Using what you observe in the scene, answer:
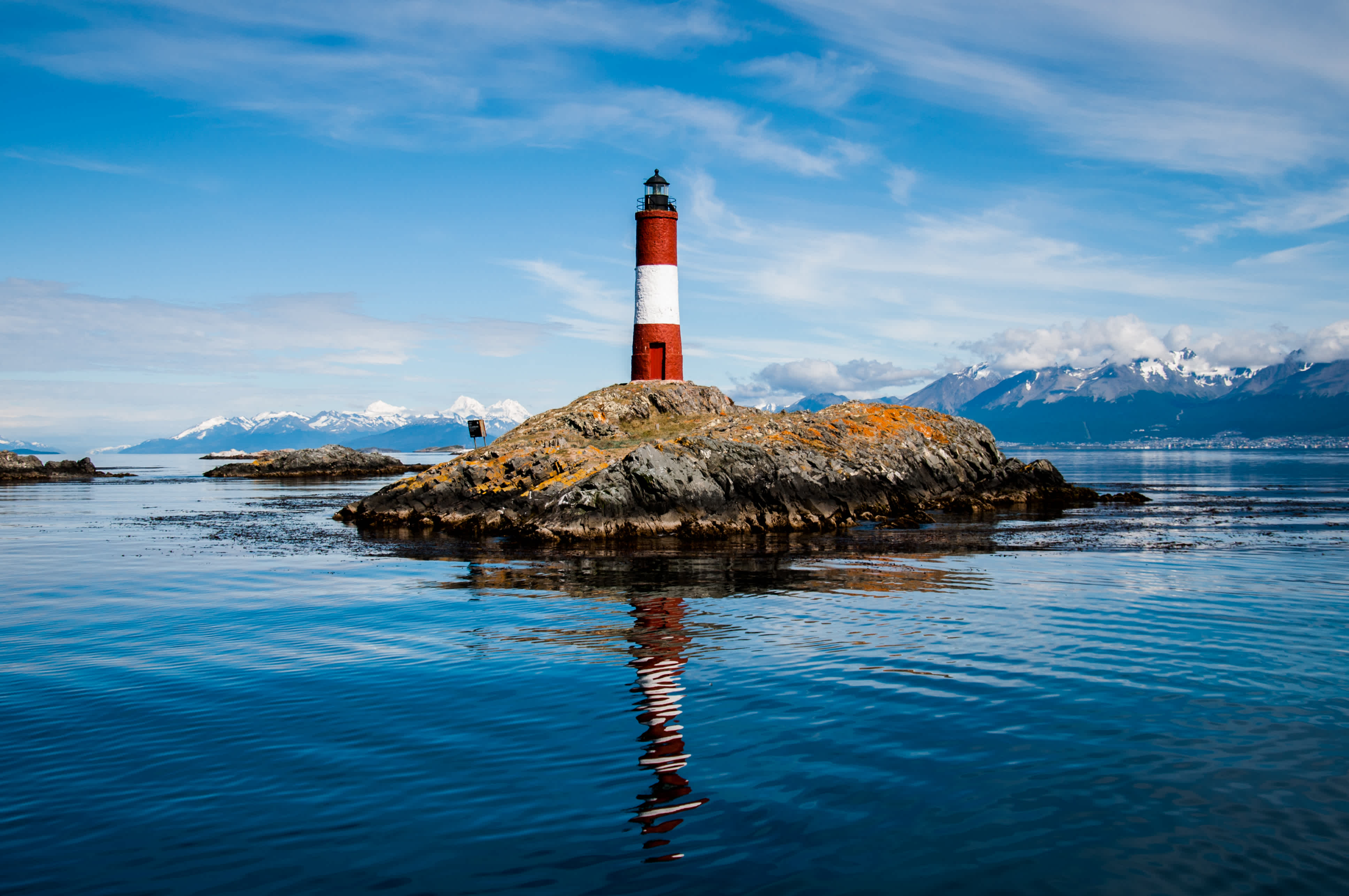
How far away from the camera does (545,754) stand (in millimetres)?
8727

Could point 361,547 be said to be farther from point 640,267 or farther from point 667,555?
point 640,267

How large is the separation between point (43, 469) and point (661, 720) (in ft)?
319

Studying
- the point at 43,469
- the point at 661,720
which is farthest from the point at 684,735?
the point at 43,469

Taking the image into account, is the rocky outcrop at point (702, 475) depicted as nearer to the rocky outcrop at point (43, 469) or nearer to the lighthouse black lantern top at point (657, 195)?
the lighthouse black lantern top at point (657, 195)

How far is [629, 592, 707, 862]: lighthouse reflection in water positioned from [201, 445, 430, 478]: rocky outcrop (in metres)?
75.8

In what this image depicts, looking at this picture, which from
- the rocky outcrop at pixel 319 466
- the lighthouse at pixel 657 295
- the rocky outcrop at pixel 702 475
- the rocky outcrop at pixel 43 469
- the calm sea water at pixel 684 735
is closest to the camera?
the calm sea water at pixel 684 735

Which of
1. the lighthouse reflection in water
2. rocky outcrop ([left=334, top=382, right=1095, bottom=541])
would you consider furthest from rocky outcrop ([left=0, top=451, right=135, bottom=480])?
the lighthouse reflection in water

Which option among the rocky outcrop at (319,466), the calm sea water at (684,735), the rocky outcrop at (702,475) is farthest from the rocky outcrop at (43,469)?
the calm sea water at (684,735)

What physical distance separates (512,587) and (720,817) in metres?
13.9

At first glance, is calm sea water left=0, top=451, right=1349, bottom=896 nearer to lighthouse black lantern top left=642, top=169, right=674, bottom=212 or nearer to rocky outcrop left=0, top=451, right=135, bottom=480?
lighthouse black lantern top left=642, top=169, right=674, bottom=212

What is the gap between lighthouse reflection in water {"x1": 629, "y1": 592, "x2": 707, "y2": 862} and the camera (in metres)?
7.15

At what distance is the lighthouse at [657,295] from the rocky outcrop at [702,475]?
110 inches

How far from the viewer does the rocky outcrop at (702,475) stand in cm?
3164

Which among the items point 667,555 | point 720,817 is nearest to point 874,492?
point 667,555
